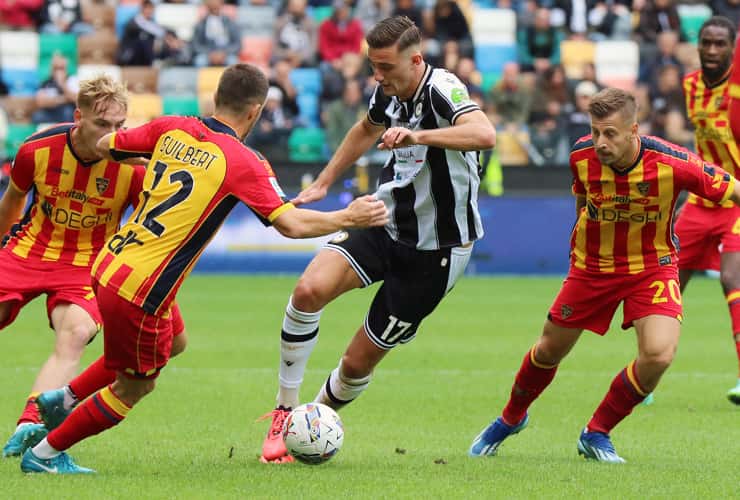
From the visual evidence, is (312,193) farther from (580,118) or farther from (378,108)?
(580,118)

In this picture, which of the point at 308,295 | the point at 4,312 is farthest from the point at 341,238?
the point at 4,312

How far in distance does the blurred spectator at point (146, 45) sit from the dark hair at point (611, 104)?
14822mm

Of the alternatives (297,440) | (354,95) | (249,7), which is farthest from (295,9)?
(297,440)

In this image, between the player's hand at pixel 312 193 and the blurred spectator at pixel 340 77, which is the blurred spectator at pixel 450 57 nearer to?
the blurred spectator at pixel 340 77

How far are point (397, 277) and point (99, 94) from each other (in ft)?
5.93

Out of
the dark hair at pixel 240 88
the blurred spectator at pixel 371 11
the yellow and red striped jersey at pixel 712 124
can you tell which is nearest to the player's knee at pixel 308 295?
the dark hair at pixel 240 88

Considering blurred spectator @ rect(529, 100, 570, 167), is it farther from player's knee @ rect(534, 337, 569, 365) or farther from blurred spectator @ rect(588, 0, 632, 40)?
player's knee @ rect(534, 337, 569, 365)

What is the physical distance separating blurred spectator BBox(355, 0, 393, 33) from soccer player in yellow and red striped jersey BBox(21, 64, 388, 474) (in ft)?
52.7

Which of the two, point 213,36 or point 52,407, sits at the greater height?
point 52,407

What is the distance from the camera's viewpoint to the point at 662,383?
9781 mm

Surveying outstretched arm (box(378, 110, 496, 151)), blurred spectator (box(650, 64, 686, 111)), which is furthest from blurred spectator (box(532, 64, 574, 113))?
outstretched arm (box(378, 110, 496, 151))

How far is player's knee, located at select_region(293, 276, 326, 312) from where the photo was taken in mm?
6520

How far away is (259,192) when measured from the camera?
220 inches

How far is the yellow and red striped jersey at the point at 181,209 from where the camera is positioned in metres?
5.57
